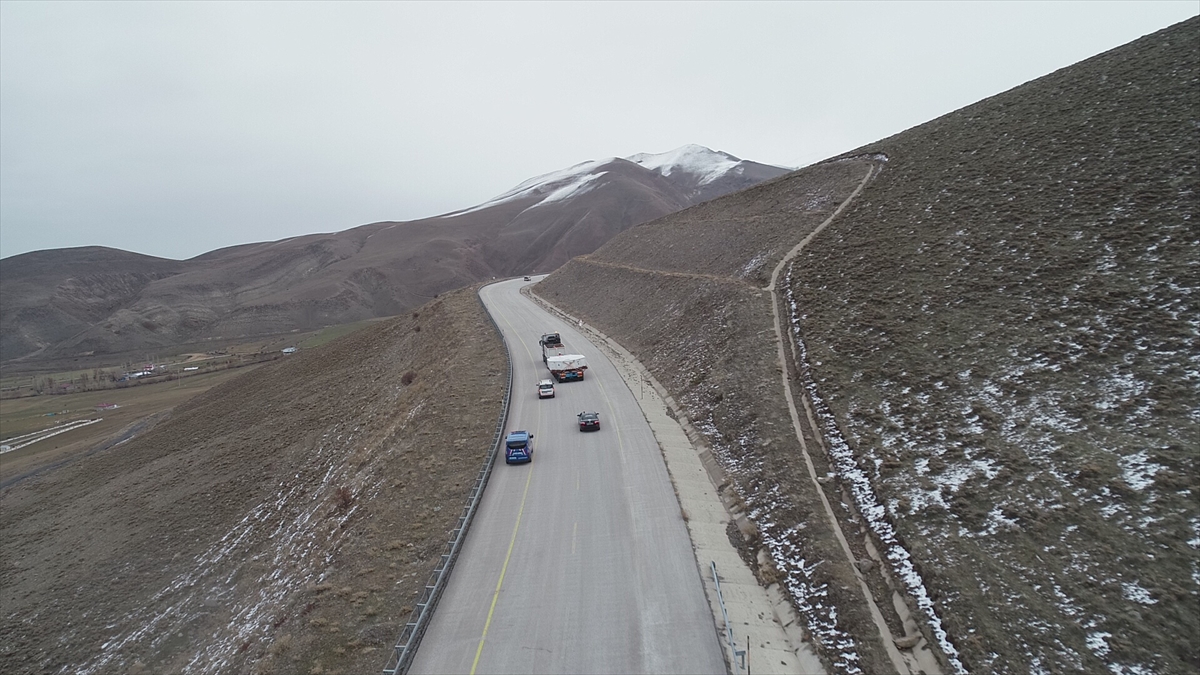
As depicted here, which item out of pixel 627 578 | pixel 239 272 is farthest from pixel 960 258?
pixel 239 272

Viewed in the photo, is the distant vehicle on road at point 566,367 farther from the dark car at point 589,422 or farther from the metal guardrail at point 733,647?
the metal guardrail at point 733,647

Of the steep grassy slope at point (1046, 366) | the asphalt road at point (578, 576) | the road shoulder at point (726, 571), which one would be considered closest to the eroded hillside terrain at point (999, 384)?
the steep grassy slope at point (1046, 366)

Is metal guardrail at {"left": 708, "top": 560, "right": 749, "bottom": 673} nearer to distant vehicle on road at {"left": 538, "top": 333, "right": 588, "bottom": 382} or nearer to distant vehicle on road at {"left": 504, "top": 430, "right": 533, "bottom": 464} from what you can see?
distant vehicle on road at {"left": 504, "top": 430, "right": 533, "bottom": 464}

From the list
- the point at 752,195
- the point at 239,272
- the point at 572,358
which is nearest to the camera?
the point at 572,358

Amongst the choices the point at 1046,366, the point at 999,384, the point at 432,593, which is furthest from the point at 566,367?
the point at 1046,366

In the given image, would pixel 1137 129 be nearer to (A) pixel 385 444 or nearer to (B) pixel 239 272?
(A) pixel 385 444

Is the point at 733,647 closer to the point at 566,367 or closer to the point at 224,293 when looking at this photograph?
the point at 566,367
